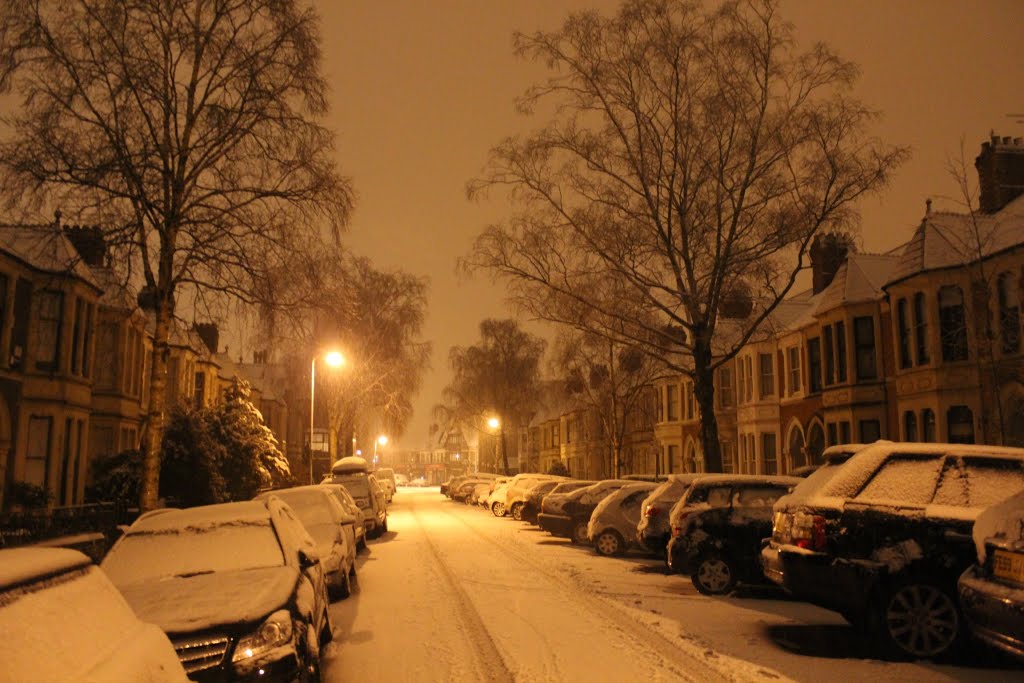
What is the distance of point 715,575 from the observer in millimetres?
13055

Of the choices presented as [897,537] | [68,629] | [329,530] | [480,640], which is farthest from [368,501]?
[68,629]

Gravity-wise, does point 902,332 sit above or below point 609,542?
above

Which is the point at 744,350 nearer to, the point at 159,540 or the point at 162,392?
the point at 162,392

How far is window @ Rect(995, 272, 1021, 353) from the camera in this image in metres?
20.8

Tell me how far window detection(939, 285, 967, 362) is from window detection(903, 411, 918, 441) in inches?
94.9

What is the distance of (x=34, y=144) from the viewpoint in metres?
15.7

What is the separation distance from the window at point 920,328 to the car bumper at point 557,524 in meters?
10.7

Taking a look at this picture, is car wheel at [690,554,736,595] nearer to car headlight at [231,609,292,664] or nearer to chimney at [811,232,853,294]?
car headlight at [231,609,292,664]

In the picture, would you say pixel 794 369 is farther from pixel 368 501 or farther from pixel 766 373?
pixel 368 501

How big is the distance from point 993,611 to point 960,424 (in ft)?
62.4

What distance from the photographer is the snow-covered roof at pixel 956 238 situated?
72.8 ft

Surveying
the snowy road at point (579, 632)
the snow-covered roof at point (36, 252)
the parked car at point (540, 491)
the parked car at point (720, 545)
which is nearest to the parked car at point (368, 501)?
the parked car at point (540, 491)

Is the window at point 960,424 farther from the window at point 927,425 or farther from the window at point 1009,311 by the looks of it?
the window at point 1009,311

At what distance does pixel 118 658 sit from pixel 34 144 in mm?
14561
